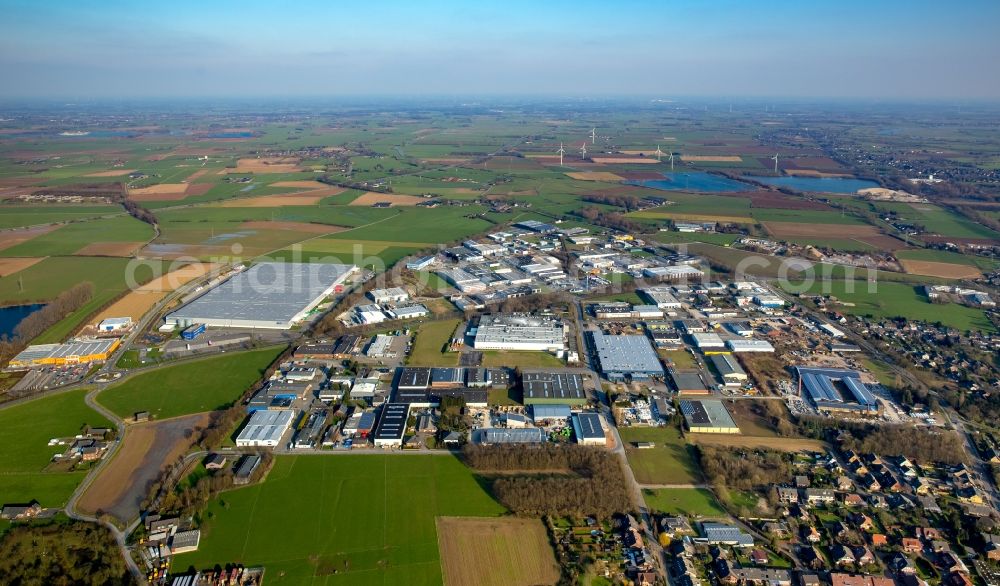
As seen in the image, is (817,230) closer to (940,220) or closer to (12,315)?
(940,220)

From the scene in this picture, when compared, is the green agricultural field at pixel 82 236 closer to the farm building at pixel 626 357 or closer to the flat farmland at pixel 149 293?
the flat farmland at pixel 149 293

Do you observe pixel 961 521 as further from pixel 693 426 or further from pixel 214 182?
pixel 214 182

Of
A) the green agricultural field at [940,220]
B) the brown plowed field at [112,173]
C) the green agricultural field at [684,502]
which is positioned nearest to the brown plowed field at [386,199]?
the brown plowed field at [112,173]

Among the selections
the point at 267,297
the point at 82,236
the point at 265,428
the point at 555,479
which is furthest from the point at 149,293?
the point at 555,479

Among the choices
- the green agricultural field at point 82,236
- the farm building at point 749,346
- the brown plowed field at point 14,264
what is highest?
the green agricultural field at point 82,236

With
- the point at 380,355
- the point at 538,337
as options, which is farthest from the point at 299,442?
the point at 538,337
